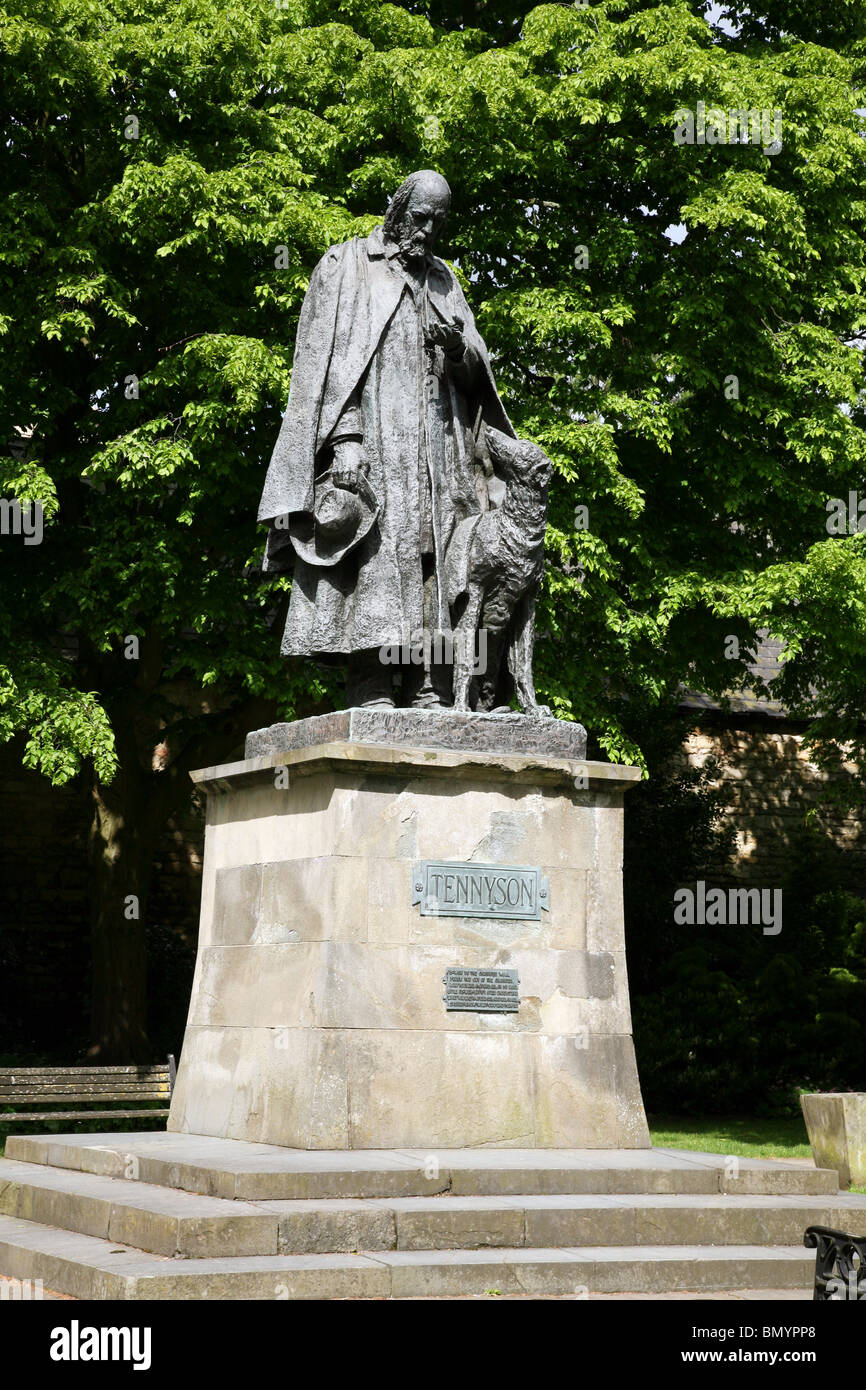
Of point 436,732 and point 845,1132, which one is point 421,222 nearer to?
point 436,732

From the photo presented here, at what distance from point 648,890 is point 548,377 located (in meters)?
7.30

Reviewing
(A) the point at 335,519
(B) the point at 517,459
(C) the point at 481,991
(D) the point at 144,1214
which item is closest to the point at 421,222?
(B) the point at 517,459

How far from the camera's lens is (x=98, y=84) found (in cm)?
1335

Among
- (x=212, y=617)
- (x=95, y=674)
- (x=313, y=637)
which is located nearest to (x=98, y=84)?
(x=212, y=617)

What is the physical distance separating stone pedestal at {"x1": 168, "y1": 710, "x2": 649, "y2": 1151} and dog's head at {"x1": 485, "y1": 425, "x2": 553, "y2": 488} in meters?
1.25

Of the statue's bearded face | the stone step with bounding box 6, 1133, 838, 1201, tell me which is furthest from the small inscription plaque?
the statue's bearded face

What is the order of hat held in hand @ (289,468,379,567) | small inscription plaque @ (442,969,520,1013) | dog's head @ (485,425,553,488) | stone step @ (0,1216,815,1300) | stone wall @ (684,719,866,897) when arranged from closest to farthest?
stone step @ (0,1216,815,1300), small inscription plaque @ (442,969,520,1013), hat held in hand @ (289,468,379,567), dog's head @ (485,425,553,488), stone wall @ (684,719,866,897)

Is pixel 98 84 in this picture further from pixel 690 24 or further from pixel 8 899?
pixel 8 899

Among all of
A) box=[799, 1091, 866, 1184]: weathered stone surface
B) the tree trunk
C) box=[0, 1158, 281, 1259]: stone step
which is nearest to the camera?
box=[0, 1158, 281, 1259]: stone step

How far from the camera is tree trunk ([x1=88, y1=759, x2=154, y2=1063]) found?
51.4ft

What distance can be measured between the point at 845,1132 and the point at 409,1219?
5417 millimetres

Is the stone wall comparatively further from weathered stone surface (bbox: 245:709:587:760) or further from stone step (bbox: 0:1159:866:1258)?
stone step (bbox: 0:1159:866:1258)

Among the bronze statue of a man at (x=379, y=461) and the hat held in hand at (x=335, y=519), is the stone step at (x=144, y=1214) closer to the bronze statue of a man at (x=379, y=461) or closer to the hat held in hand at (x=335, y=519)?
the bronze statue of a man at (x=379, y=461)

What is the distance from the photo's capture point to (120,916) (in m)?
15.8
